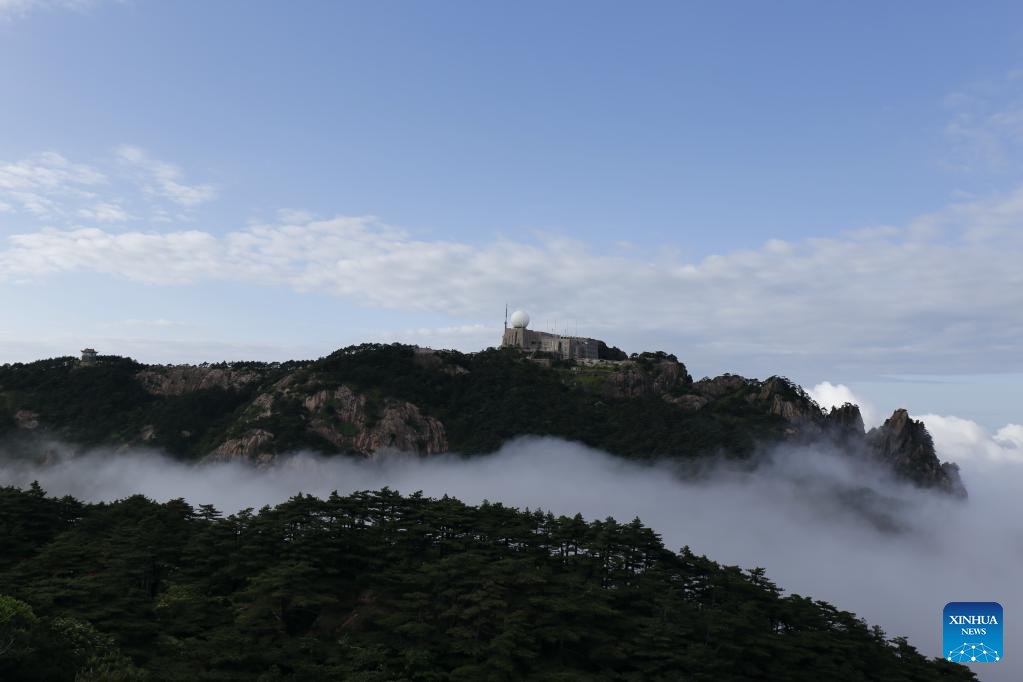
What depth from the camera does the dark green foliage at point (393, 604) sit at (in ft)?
170

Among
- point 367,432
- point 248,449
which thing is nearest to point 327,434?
point 367,432

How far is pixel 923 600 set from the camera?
188750mm

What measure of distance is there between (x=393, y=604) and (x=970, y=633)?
159 feet

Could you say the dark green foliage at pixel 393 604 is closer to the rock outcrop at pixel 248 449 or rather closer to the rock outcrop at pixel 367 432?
the rock outcrop at pixel 248 449

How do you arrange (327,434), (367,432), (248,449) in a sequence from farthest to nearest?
1. (367,432)
2. (327,434)
3. (248,449)

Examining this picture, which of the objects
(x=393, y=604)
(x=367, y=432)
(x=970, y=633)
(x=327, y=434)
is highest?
(x=367, y=432)

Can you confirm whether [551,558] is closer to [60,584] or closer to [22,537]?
[60,584]

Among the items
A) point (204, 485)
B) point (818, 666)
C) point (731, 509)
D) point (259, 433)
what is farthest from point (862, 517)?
point (204, 485)

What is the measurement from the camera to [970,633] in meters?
48.2

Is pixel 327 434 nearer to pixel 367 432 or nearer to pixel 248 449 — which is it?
pixel 367 432

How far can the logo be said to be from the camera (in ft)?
152

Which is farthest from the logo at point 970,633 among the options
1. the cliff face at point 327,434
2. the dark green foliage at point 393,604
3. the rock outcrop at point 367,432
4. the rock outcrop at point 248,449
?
the rock outcrop at point 248,449

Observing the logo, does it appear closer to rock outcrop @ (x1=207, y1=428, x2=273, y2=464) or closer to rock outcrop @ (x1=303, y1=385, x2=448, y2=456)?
rock outcrop @ (x1=303, y1=385, x2=448, y2=456)

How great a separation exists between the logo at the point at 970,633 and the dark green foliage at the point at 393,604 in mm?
15925
